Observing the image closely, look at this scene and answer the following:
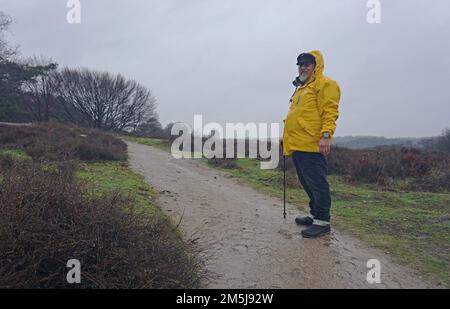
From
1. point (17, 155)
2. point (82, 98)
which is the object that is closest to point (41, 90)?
point (82, 98)

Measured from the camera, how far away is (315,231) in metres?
3.64

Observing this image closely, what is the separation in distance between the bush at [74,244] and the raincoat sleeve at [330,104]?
201 cm

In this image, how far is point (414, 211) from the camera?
17.4ft

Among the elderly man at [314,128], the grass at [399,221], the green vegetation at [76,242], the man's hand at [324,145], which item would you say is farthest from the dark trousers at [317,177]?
the green vegetation at [76,242]

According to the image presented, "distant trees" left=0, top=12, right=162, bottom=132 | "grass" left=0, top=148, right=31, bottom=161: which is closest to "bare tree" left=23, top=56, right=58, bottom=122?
"distant trees" left=0, top=12, right=162, bottom=132

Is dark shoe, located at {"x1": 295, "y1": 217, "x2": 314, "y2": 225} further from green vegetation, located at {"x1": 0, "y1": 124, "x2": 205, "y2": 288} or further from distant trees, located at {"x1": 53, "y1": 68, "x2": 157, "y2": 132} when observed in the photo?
distant trees, located at {"x1": 53, "y1": 68, "x2": 157, "y2": 132}

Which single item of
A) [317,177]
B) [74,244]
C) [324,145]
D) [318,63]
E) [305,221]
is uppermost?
Answer: [318,63]

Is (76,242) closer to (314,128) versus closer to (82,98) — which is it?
(314,128)

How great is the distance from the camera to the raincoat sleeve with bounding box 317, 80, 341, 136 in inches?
132

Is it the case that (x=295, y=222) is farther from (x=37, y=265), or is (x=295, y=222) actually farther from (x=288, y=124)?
(x=37, y=265)

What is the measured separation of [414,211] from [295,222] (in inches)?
101

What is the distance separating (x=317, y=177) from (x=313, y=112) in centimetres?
77
